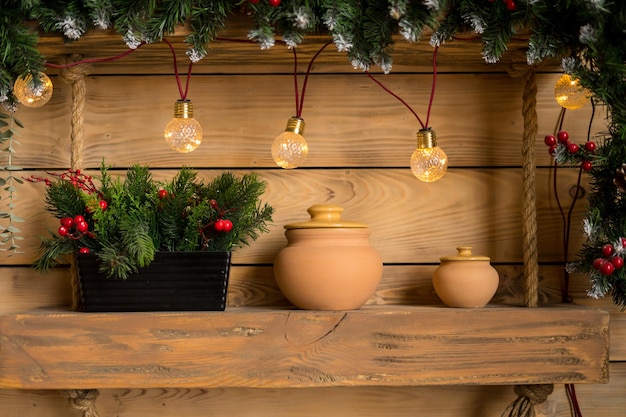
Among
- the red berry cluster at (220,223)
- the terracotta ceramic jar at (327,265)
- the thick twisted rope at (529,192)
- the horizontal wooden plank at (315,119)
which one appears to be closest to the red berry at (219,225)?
the red berry cluster at (220,223)

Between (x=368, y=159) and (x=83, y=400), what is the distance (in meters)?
0.69

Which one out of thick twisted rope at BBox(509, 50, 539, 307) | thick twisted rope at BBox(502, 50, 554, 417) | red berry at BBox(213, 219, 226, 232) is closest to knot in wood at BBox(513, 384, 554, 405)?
thick twisted rope at BBox(502, 50, 554, 417)

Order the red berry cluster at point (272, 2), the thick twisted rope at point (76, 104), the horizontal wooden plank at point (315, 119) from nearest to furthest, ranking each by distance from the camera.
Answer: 1. the red berry cluster at point (272, 2)
2. the thick twisted rope at point (76, 104)
3. the horizontal wooden plank at point (315, 119)

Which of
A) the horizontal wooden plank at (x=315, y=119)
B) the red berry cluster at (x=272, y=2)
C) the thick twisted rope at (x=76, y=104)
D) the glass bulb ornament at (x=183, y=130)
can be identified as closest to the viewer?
the red berry cluster at (x=272, y=2)

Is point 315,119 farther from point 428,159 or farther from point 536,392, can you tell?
point 536,392

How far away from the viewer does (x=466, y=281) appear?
1.21 metres

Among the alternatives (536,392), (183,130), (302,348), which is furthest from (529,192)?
(183,130)

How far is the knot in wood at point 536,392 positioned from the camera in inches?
47.6

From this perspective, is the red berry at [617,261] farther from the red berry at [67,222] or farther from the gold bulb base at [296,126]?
the red berry at [67,222]

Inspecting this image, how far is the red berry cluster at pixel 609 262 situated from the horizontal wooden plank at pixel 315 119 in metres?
0.31

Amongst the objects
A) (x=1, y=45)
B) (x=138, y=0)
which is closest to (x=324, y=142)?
(x=138, y=0)

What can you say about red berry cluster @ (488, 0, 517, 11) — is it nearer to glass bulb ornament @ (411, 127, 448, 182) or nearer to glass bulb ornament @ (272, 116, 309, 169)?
glass bulb ornament @ (411, 127, 448, 182)

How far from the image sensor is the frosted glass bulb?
1127 mm

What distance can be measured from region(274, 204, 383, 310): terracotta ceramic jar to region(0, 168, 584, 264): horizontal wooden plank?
146 millimetres
